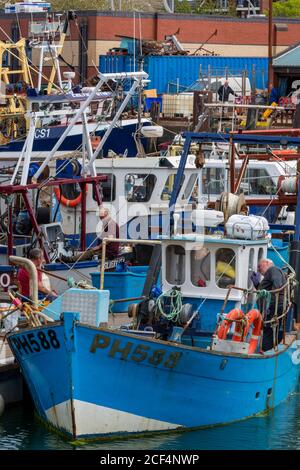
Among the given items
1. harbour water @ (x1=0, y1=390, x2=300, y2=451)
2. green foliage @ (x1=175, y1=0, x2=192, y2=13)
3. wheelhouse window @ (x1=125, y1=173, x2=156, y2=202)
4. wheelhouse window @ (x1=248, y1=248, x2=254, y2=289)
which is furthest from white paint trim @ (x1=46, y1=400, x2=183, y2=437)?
green foliage @ (x1=175, y1=0, x2=192, y2=13)

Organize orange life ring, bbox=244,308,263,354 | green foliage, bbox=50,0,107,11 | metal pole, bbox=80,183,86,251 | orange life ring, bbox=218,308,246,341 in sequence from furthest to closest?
1. green foliage, bbox=50,0,107,11
2. metal pole, bbox=80,183,86,251
3. orange life ring, bbox=244,308,263,354
4. orange life ring, bbox=218,308,246,341

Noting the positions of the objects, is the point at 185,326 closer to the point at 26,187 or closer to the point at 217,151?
the point at 26,187

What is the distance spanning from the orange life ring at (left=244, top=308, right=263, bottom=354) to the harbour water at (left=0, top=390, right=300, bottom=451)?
43.7 inches

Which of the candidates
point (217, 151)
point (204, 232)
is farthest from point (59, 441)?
point (217, 151)

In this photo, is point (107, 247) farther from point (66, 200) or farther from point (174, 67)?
point (174, 67)

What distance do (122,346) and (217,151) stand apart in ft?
41.8

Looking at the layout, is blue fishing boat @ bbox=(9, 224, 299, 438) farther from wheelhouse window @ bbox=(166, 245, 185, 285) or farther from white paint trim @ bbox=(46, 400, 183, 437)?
wheelhouse window @ bbox=(166, 245, 185, 285)

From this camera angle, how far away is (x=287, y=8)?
62.2 m

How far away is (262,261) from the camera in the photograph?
18.2 meters

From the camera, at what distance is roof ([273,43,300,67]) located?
4156 cm

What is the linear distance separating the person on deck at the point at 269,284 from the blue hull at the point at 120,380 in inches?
36.4

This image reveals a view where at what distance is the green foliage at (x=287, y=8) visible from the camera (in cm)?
6112

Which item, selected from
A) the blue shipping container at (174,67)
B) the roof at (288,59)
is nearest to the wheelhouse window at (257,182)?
the roof at (288,59)
